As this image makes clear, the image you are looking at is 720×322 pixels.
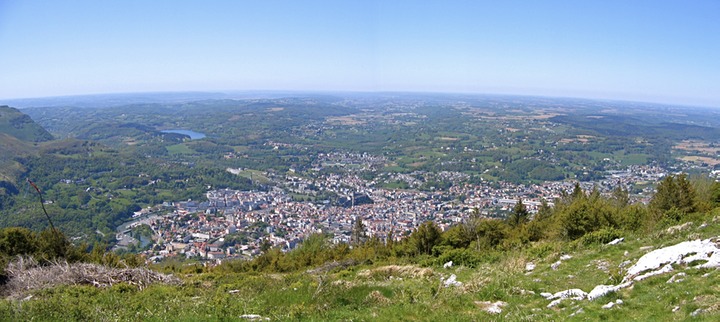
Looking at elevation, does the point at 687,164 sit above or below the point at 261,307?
below

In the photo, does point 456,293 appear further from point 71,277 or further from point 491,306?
point 71,277

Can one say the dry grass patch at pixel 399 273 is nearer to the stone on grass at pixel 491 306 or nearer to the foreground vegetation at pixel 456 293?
the foreground vegetation at pixel 456 293

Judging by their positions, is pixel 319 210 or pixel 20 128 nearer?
pixel 319 210

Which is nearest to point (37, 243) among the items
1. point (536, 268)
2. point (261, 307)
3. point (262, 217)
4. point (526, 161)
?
point (261, 307)

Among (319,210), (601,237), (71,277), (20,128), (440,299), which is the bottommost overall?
(319,210)

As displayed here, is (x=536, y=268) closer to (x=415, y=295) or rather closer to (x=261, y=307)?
(x=415, y=295)

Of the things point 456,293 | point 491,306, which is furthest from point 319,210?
point 491,306

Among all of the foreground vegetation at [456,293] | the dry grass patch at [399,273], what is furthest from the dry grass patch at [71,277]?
the dry grass patch at [399,273]
